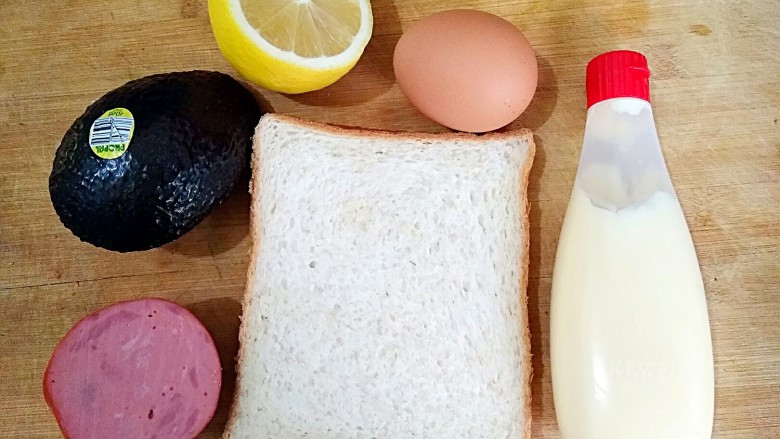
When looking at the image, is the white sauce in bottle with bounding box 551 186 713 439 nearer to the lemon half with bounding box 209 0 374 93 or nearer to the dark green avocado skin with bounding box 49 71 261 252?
the lemon half with bounding box 209 0 374 93

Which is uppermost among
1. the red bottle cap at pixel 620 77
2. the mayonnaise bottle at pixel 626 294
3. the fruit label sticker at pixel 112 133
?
the red bottle cap at pixel 620 77

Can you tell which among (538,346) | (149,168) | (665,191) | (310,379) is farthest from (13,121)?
(665,191)

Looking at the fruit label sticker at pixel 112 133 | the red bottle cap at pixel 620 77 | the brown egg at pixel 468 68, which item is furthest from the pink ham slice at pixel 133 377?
the red bottle cap at pixel 620 77

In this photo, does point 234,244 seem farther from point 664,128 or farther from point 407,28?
point 664,128

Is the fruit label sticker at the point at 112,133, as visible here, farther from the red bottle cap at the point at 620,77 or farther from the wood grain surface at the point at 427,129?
the red bottle cap at the point at 620,77

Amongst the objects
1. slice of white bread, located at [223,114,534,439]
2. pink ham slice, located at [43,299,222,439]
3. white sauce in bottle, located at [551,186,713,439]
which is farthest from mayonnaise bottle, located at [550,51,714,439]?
pink ham slice, located at [43,299,222,439]
